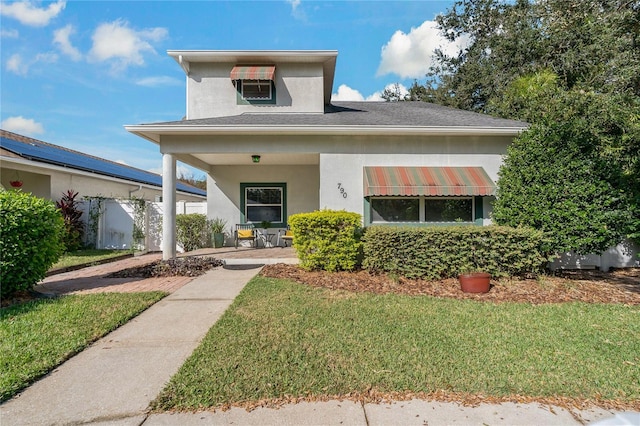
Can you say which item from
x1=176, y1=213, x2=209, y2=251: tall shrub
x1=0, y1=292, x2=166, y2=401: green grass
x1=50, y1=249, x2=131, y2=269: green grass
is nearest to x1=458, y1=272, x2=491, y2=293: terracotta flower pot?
x1=0, y1=292, x2=166, y2=401: green grass

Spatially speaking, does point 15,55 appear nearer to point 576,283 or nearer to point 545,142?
point 545,142

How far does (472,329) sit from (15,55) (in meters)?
15.8

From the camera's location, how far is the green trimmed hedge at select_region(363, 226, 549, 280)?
7.50 metres

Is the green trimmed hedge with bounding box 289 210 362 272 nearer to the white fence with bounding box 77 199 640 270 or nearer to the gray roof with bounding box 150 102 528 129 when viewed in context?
the gray roof with bounding box 150 102 528 129

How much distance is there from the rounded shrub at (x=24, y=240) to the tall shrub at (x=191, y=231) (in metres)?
5.78

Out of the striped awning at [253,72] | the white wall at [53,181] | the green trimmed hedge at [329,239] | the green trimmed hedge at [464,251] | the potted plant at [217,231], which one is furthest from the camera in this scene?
the potted plant at [217,231]

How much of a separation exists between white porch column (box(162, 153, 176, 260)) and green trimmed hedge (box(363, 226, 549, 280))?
673cm

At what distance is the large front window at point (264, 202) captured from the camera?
14156mm

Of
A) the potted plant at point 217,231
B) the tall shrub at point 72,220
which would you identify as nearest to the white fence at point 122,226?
the tall shrub at point 72,220

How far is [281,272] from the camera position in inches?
332

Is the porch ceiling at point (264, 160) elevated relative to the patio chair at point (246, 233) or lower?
elevated

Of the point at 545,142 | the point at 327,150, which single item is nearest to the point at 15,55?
the point at 327,150

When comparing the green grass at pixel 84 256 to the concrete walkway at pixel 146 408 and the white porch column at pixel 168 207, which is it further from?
the concrete walkway at pixel 146 408

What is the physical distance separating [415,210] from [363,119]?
3.63 m
